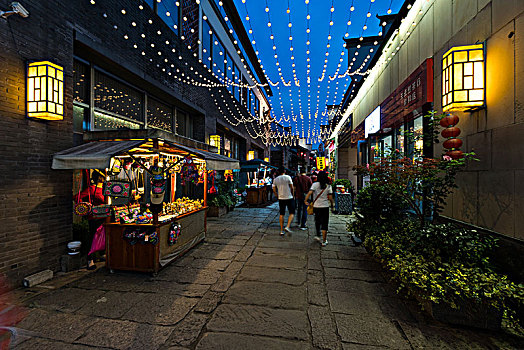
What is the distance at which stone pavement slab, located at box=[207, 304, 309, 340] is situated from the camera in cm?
276

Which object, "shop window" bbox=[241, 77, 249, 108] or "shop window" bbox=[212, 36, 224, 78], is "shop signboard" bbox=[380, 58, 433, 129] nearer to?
"shop window" bbox=[212, 36, 224, 78]

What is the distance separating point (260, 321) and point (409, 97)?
624 cm

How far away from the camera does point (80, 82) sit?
18.6 ft

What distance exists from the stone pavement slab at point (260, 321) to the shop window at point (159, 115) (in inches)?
278

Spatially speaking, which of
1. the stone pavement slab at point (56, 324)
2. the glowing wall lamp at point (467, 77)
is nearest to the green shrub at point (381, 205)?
the glowing wall lamp at point (467, 77)

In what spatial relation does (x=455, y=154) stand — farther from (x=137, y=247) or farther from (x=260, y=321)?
(x=137, y=247)

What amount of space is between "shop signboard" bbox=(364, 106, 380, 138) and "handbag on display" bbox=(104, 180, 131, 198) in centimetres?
838

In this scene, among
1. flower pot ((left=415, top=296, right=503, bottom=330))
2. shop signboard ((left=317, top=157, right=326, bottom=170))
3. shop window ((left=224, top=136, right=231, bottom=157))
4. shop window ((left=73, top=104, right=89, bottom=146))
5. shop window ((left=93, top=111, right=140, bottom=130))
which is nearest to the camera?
flower pot ((left=415, top=296, right=503, bottom=330))

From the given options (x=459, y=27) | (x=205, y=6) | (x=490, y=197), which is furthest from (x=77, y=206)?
(x=205, y=6)

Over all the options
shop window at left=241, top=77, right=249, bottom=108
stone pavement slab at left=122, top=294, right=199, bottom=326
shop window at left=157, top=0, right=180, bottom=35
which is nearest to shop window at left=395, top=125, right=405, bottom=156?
A: stone pavement slab at left=122, top=294, right=199, bottom=326

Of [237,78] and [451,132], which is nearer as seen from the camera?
[451,132]

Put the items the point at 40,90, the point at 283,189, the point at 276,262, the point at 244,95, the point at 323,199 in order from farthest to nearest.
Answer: the point at 244,95 → the point at 283,189 → the point at 323,199 → the point at 276,262 → the point at 40,90

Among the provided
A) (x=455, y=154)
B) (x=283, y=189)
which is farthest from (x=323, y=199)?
(x=455, y=154)

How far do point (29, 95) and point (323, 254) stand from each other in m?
6.42
